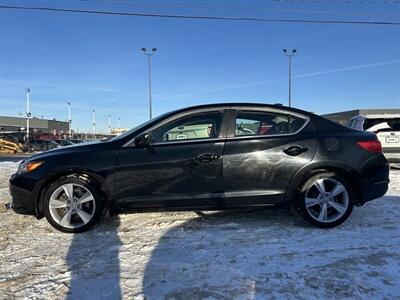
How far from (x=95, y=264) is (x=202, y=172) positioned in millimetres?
1679

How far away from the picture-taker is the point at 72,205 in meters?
5.06

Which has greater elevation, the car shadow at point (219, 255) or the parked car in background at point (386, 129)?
the parked car in background at point (386, 129)

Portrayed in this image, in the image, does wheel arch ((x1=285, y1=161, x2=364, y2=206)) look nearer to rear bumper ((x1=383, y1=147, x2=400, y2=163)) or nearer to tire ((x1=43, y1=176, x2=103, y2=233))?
tire ((x1=43, y1=176, x2=103, y2=233))

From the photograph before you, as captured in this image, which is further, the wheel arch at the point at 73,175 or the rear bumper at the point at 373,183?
the rear bumper at the point at 373,183

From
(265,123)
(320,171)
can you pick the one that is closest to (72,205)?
(265,123)

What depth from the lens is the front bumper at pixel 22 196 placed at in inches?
199

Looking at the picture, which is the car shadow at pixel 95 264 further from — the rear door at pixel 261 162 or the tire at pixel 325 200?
the tire at pixel 325 200

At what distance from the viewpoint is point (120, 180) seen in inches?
197

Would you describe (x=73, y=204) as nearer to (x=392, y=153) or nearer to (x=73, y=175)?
(x=73, y=175)

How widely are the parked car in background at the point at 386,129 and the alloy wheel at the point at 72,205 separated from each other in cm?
831

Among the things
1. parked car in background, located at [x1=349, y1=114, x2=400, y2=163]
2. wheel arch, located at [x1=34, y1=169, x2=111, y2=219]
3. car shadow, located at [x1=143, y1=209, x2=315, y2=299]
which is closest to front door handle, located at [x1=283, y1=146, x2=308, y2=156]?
car shadow, located at [x1=143, y1=209, x2=315, y2=299]

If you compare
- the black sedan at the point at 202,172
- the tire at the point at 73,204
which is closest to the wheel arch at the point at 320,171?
the black sedan at the point at 202,172

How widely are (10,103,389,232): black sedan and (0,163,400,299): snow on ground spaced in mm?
334

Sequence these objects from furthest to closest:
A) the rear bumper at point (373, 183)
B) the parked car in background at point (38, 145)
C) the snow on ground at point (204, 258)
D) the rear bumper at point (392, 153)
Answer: the parked car in background at point (38, 145) < the rear bumper at point (392, 153) < the rear bumper at point (373, 183) < the snow on ground at point (204, 258)
